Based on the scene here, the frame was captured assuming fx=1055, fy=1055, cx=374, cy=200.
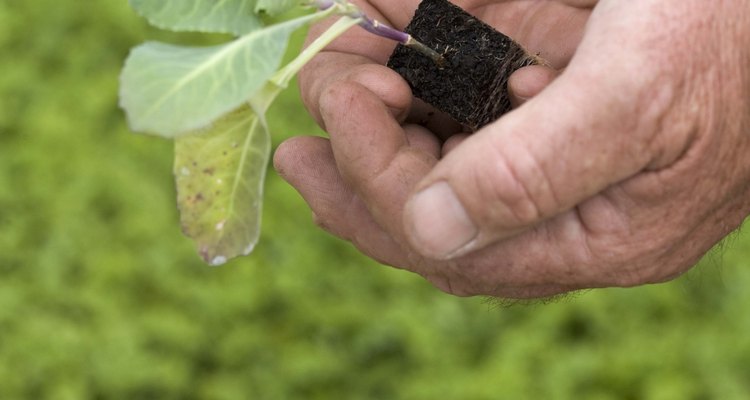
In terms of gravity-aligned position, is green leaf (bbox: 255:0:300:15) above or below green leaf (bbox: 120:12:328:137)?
above

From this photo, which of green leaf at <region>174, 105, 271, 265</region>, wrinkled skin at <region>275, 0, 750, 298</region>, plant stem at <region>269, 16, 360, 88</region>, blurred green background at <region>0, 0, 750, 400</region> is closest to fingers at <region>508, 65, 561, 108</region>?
wrinkled skin at <region>275, 0, 750, 298</region>

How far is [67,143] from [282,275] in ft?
3.29

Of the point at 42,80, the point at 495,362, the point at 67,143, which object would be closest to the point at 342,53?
the point at 495,362

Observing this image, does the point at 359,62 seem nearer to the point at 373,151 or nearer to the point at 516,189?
the point at 373,151

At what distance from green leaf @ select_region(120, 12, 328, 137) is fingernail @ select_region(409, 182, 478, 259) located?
283 mm

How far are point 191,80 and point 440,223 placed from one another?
38 centimetres

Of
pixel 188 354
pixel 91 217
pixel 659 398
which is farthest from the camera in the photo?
pixel 91 217

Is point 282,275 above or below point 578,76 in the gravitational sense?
below

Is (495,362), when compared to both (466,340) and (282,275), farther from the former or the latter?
(282,275)

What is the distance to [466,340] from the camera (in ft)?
10.2

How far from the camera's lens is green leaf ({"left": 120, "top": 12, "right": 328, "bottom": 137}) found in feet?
3.69

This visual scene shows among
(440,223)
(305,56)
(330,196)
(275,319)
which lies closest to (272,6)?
(305,56)

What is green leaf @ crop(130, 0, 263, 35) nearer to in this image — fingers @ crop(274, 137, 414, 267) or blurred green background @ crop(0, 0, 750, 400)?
fingers @ crop(274, 137, 414, 267)

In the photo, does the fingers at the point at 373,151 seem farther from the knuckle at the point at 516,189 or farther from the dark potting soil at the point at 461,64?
the knuckle at the point at 516,189
